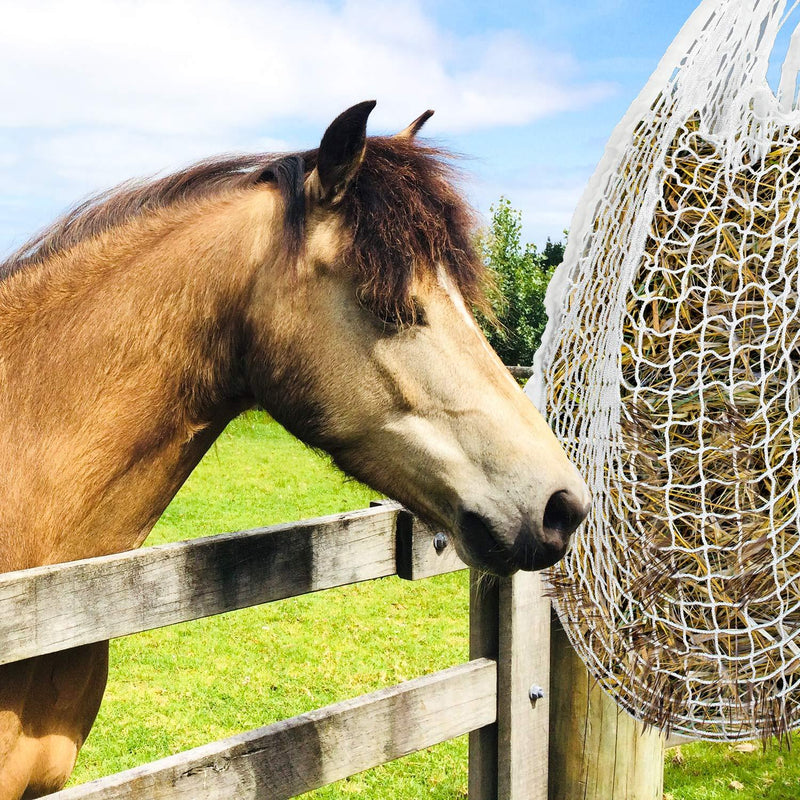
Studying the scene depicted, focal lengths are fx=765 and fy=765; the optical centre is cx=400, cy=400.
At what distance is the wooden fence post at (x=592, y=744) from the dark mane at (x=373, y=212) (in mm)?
1285

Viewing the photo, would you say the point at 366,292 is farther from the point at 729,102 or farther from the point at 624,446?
the point at 729,102

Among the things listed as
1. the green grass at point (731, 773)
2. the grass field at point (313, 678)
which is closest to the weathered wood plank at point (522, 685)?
the grass field at point (313, 678)

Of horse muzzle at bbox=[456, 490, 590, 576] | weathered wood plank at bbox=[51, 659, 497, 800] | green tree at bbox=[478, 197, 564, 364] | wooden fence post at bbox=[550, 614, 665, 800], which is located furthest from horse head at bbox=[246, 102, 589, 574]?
green tree at bbox=[478, 197, 564, 364]

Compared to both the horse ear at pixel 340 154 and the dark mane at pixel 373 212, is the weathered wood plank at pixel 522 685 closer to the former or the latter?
the dark mane at pixel 373 212

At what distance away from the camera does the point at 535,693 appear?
7.84 ft

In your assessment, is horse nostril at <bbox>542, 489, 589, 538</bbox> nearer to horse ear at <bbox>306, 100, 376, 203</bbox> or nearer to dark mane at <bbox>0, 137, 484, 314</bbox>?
dark mane at <bbox>0, 137, 484, 314</bbox>

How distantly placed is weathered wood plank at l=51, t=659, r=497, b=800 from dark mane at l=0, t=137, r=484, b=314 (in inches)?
41.7

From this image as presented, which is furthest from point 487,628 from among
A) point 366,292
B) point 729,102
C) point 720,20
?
point 720,20

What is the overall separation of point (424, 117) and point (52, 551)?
1.57 m

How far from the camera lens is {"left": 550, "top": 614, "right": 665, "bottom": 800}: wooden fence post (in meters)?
2.37

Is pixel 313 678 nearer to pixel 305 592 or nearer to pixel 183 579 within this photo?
pixel 305 592

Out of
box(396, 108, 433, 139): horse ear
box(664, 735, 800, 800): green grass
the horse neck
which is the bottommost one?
box(664, 735, 800, 800): green grass

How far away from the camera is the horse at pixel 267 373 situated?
69.7 inches

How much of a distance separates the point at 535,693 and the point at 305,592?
0.85 m
